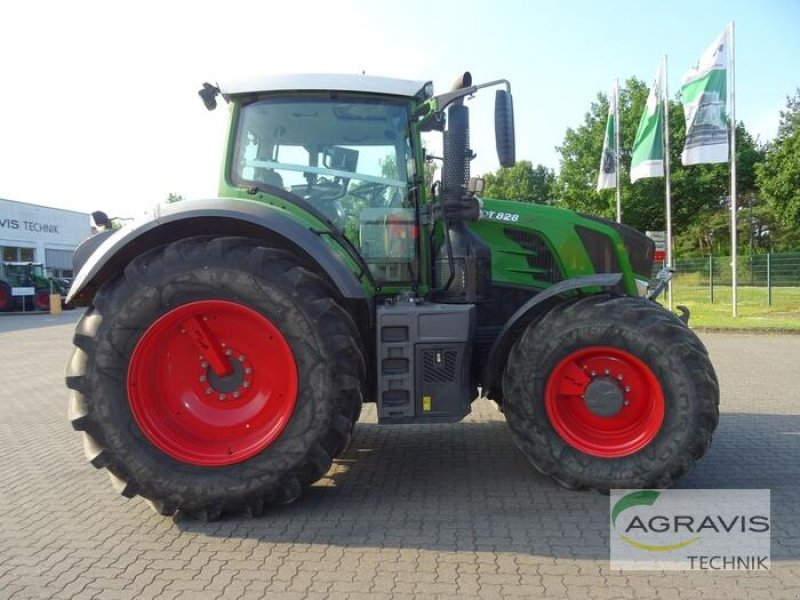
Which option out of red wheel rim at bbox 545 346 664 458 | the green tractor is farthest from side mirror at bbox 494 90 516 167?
red wheel rim at bbox 545 346 664 458

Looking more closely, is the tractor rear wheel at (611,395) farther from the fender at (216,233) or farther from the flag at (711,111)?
the flag at (711,111)

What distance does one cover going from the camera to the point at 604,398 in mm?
3812

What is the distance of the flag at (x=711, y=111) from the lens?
1502 cm

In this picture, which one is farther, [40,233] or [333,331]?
[40,233]

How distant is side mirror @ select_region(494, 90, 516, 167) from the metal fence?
51.7 feet

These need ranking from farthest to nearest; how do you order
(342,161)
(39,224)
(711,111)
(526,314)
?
(39,224) → (711,111) → (342,161) → (526,314)

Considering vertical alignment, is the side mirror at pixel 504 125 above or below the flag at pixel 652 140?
below

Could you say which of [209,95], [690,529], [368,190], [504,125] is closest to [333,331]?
[368,190]

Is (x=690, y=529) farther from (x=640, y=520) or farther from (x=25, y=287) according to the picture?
(x=25, y=287)

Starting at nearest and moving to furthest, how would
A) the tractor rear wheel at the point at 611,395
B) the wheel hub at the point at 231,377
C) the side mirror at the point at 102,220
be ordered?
the tractor rear wheel at the point at 611,395 → the wheel hub at the point at 231,377 → the side mirror at the point at 102,220

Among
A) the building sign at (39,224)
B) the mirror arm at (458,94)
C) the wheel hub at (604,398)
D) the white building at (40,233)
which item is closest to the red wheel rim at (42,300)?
the white building at (40,233)

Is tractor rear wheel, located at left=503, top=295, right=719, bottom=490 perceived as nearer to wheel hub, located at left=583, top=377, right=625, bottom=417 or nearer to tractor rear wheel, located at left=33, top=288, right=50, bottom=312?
wheel hub, located at left=583, top=377, right=625, bottom=417

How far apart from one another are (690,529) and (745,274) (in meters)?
21.5

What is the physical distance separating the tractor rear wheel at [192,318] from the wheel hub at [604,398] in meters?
1.38
